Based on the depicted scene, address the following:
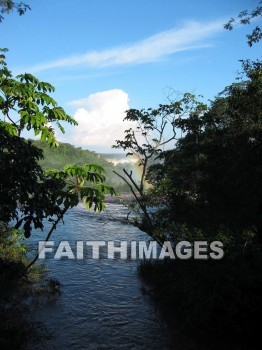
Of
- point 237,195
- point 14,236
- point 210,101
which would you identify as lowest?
point 14,236

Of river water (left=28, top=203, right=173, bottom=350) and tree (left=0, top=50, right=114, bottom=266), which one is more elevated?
tree (left=0, top=50, right=114, bottom=266)

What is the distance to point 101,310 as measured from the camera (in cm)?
967

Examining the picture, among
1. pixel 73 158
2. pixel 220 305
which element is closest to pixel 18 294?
pixel 220 305

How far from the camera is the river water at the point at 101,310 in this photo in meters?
7.92

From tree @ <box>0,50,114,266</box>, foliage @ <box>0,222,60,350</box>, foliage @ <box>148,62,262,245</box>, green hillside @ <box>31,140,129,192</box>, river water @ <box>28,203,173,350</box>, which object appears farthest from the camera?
green hillside @ <box>31,140,129,192</box>

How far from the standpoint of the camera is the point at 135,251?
16.4 meters

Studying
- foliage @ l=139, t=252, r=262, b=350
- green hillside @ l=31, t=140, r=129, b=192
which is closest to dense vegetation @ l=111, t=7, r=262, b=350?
foliage @ l=139, t=252, r=262, b=350

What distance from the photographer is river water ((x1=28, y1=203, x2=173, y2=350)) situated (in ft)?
26.0

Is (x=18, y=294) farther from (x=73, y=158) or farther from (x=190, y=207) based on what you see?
(x=73, y=158)

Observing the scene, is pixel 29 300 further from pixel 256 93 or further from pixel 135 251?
pixel 256 93

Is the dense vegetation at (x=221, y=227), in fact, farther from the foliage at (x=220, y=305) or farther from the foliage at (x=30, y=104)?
the foliage at (x=30, y=104)

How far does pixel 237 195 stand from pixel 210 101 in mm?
7814

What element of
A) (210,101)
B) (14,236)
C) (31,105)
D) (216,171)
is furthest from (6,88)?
(210,101)

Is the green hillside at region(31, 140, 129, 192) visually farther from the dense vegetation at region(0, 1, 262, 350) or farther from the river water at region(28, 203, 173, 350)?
the dense vegetation at region(0, 1, 262, 350)
